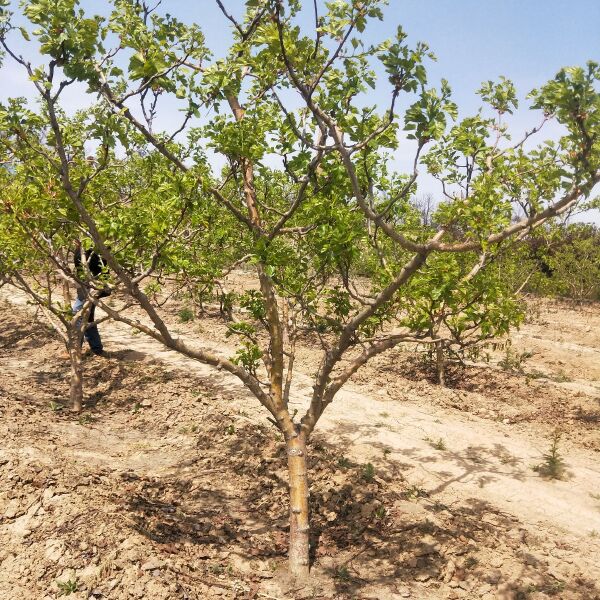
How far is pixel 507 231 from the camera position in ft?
12.0

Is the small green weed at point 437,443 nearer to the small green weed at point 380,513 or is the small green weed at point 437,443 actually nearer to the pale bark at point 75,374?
the small green weed at point 380,513

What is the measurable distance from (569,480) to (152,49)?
739cm

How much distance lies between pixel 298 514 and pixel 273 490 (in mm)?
1784

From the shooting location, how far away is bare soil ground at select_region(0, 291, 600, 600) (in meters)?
4.95

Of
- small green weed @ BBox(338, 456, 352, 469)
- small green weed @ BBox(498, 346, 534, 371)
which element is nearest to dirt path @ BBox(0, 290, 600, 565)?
small green weed @ BBox(338, 456, 352, 469)

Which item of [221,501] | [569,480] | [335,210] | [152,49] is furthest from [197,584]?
[569,480]

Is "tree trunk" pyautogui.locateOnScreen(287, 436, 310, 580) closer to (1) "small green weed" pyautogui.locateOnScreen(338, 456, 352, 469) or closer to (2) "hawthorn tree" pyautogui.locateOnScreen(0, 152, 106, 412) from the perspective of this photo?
(1) "small green weed" pyautogui.locateOnScreen(338, 456, 352, 469)

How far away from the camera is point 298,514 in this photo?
5.08 metres

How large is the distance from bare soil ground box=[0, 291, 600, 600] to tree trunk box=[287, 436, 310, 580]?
248 millimetres

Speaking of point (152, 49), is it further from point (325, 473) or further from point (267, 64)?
point (325, 473)

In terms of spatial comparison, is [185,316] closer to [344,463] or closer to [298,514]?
[344,463]

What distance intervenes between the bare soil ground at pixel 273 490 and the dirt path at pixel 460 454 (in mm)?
34

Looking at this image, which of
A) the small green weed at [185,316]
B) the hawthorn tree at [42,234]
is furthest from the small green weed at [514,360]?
the hawthorn tree at [42,234]

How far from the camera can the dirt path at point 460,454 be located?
638 centimetres
